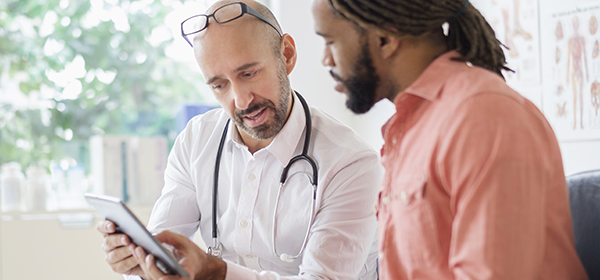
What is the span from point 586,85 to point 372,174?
62 centimetres

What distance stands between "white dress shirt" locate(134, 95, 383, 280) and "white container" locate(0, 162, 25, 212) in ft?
4.04

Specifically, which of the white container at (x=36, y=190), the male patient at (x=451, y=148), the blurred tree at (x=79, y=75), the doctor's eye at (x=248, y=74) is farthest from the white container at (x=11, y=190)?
the male patient at (x=451, y=148)

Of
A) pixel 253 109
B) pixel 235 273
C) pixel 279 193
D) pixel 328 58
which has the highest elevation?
pixel 328 58

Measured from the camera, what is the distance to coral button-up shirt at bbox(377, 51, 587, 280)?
2.44ft

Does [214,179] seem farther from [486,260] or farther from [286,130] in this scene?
[486,260]

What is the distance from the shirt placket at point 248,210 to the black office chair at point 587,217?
82cm

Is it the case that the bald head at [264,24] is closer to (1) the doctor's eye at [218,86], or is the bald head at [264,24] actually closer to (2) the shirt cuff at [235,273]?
(1) the doctor's eye at [218,86]

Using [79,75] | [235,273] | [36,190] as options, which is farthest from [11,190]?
[235,273]

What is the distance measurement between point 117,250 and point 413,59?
30.2 inches

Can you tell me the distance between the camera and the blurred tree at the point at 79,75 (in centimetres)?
281

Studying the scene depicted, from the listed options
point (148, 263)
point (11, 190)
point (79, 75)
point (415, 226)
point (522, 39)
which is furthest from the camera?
point (79, 75)

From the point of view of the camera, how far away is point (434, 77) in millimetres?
926

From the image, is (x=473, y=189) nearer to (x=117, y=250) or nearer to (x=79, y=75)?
(x=117, y=250)

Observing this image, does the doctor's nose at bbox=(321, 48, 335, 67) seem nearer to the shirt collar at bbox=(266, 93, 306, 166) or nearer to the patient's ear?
the patient's ear
